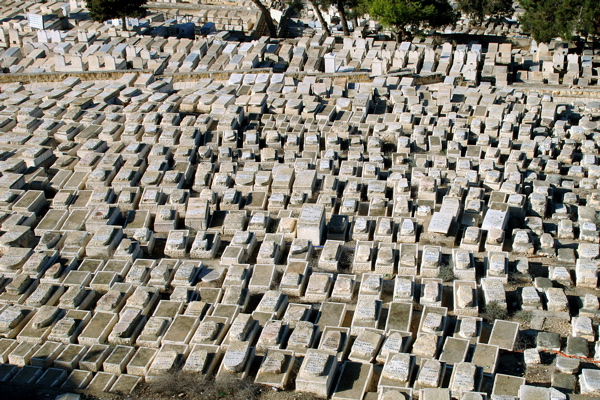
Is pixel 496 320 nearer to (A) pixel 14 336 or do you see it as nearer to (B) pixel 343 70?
(A) pixel 14 336

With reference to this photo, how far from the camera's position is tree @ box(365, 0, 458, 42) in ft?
91.6

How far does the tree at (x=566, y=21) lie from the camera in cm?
2722

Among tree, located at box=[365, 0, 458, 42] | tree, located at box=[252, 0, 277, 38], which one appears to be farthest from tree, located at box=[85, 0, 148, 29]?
tree, located at box=[365, 0, 458, 42]

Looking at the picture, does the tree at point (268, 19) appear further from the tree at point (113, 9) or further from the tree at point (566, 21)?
the tree at point (566, 21)

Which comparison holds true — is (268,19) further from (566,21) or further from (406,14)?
(566,21)

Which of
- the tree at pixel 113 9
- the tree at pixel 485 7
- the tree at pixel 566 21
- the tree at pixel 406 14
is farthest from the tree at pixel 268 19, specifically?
the tree at pixel 566 21

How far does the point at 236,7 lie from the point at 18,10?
11130 millimetres

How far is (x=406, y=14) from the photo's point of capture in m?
28.0

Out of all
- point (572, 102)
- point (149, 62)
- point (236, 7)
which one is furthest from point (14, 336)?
point (236, 7)

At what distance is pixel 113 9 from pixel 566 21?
19.0m

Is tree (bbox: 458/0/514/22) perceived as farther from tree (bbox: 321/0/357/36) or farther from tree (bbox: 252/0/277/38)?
tree (bbox: 252/0/277/38)

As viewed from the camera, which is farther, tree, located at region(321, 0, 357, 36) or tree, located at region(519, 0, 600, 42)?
tree, located at region(321, 0, 357, 36)

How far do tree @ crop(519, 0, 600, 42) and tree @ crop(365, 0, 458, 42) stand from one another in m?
3.95

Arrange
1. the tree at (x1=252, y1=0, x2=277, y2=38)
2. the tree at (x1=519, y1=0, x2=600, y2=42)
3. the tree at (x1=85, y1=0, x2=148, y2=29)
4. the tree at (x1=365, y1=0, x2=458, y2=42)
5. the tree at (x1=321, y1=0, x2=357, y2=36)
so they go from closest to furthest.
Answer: the tree at (x1=519, y1=0, x2=600, y2=42), the tree at (x1=365, y1=0, x2=458, y2=42), the tree at (x1=85, y1=0, x2=148, y2=29), the tree at (x1=321, y1=0, x2=357, y2=36), the tree at (x1=252, y1=0, x2=277, y2=38)
